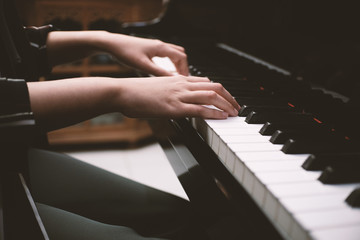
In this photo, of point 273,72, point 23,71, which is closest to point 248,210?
point 273,72

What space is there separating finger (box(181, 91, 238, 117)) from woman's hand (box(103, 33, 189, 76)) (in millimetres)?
330

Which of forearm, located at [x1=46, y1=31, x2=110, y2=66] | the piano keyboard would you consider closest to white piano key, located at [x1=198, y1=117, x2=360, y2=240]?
the piano keyboard

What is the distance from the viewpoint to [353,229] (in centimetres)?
38

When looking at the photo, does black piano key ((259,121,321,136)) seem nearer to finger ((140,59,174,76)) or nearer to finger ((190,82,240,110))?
finger ((190,82,240,110))

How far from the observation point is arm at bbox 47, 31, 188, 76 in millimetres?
1037

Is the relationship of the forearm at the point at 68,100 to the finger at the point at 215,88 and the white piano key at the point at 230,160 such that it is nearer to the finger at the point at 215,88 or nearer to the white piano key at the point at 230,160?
the finger at the point at 215,88

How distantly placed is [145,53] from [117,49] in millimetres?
113

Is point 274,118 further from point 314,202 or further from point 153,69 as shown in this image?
point 153,69

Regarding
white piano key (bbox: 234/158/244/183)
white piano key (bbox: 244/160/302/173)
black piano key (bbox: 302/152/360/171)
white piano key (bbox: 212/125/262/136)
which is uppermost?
black piano key (bbox: 302/152/360/171)

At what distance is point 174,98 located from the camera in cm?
70

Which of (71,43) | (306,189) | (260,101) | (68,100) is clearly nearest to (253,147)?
(306,189)

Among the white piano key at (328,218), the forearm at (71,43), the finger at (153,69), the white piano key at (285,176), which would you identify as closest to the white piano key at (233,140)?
the white piano key at (285,176)

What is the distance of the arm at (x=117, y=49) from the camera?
104cm

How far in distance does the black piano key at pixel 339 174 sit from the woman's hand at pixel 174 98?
273 mm
